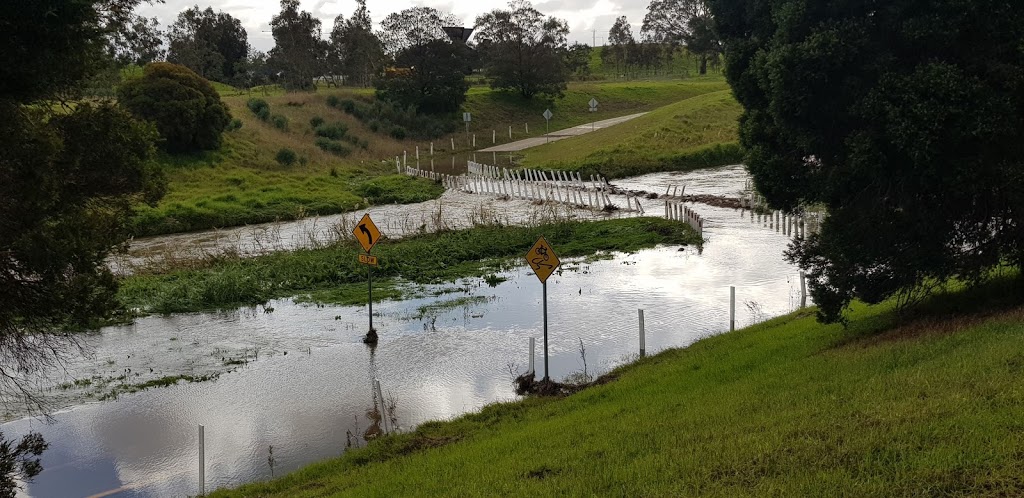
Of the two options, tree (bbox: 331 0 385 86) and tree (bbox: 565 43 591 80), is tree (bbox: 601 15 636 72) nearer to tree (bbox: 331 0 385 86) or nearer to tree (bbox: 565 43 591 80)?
tree (bbox: 565 43 591 80)

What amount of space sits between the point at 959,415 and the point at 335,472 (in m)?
7.47

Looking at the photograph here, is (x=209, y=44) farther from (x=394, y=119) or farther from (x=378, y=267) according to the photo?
(x=378, y=267)

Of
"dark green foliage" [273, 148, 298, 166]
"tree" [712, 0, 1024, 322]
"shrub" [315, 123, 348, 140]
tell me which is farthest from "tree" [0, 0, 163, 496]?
"shrub" [315, 123, 348, 140]

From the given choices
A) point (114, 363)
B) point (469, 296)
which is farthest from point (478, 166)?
point (114, 363)

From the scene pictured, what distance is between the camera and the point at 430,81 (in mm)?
77188

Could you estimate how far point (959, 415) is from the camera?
7785 mm

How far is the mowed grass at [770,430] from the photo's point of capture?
711cm

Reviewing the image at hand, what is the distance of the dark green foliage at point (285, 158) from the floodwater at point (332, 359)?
3059 centimetres

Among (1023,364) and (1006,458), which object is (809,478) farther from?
(1023,364)

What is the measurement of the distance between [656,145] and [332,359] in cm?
4092

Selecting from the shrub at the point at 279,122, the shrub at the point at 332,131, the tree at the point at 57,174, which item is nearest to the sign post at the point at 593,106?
the shrub at the point at 332,131

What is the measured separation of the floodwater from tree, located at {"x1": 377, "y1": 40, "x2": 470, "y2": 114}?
173 feet

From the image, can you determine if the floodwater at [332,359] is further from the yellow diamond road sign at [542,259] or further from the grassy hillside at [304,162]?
the grassy hillside at [304,162]

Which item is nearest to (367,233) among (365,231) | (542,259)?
(365,231)
